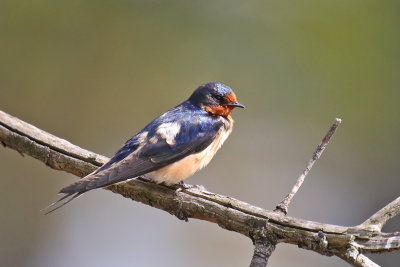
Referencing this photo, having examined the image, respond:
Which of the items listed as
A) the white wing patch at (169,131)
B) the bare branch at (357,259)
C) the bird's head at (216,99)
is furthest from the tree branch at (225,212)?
the bird's head at (216,99)

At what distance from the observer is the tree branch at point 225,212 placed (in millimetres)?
1568

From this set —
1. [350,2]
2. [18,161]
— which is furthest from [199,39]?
[18,161]

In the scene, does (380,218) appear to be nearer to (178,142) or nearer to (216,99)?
(178,142)

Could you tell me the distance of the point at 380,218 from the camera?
161 cm

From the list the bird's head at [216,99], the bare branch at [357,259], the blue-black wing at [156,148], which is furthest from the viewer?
the bird's head at [216,99]

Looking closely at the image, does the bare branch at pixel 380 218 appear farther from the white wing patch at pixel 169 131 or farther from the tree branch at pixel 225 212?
the white wing patch at pixel 169 131

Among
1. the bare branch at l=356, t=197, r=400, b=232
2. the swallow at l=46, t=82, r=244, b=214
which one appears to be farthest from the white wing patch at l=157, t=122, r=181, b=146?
the bare branch at l=356, t=197, r=400, b=232

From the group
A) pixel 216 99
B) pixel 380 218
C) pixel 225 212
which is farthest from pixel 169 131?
pixel 380 218

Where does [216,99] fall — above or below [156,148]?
above

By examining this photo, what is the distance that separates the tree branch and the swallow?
70 millimetres

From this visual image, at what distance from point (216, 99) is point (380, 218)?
0.93 m

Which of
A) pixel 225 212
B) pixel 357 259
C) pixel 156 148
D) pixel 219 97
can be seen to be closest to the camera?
pixel 357 259

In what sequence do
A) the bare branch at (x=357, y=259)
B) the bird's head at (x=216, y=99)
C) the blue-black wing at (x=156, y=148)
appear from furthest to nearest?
the bird's head at (x=216, y=99) → the blue-black wing at (x=156, y=148) → the bare branch at (x=357, y=259)

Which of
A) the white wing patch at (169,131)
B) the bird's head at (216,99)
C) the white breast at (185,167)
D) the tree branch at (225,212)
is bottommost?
the tree branch at (225,212)
